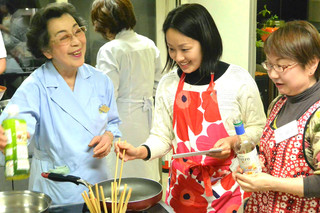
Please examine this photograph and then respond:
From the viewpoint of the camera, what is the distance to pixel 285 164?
5.42ft

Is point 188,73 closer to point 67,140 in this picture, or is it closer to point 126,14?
point 67,140

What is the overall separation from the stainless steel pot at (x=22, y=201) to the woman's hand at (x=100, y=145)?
13.8 inches

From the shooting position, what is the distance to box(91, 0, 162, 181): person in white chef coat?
3.20m

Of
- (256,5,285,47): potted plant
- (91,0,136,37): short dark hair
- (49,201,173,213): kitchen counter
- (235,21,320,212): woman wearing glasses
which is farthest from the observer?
(256,5,285,47): potted plant

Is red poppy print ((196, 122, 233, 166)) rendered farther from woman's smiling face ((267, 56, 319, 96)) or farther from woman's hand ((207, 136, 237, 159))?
woman's smiling face ((267, 56, 319, 96))

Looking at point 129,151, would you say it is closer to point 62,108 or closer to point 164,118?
point 164,118

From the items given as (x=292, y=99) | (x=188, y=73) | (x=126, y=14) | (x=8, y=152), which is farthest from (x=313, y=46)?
(x=126, y=14)

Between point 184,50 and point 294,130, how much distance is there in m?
0.58

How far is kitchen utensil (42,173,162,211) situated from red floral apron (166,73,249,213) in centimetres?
18

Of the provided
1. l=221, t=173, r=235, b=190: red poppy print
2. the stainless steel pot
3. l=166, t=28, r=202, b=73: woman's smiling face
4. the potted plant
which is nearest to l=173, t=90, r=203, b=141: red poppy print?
l=166, t=28, r=202, b=73: woman's smiling face

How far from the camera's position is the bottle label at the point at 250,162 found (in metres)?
1.58

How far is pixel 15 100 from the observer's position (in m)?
1.97

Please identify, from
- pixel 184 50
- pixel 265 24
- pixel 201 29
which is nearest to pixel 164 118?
pixel 184 50

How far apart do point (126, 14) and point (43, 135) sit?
146cm
